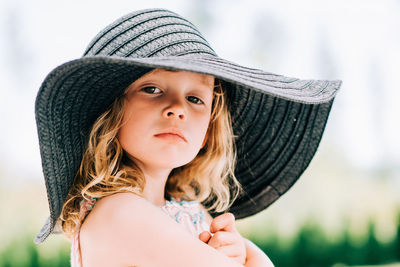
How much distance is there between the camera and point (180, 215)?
1248mm

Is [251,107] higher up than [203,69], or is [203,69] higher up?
[203,69]

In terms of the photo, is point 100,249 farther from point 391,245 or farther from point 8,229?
point 391,245

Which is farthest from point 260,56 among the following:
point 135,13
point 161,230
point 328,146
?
point 161,230

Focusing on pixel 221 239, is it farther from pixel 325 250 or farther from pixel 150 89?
pixel 325 250

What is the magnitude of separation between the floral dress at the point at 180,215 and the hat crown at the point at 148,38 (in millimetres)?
374

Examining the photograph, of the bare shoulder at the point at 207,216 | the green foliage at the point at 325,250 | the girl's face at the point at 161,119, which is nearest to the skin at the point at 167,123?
the girl's face at the point at 161,119

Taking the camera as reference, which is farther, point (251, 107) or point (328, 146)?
point (328, 146)

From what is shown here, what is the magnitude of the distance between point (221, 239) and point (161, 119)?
32 centimetres

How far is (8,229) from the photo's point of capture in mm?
2449

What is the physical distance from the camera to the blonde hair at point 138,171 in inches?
42.7

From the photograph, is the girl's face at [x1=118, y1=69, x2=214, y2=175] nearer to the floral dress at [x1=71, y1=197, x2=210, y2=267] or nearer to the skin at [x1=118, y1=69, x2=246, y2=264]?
the skin at [x1=118, y1=69, x2=246, y2=264]

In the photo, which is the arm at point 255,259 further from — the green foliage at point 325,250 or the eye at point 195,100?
the green foliage at point 325,250

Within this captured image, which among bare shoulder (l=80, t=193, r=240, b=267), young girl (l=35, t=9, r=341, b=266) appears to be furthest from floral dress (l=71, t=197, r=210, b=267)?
bare shoulder (l=80, t=193, r=240, b=267)

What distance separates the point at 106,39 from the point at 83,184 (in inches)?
14.5
